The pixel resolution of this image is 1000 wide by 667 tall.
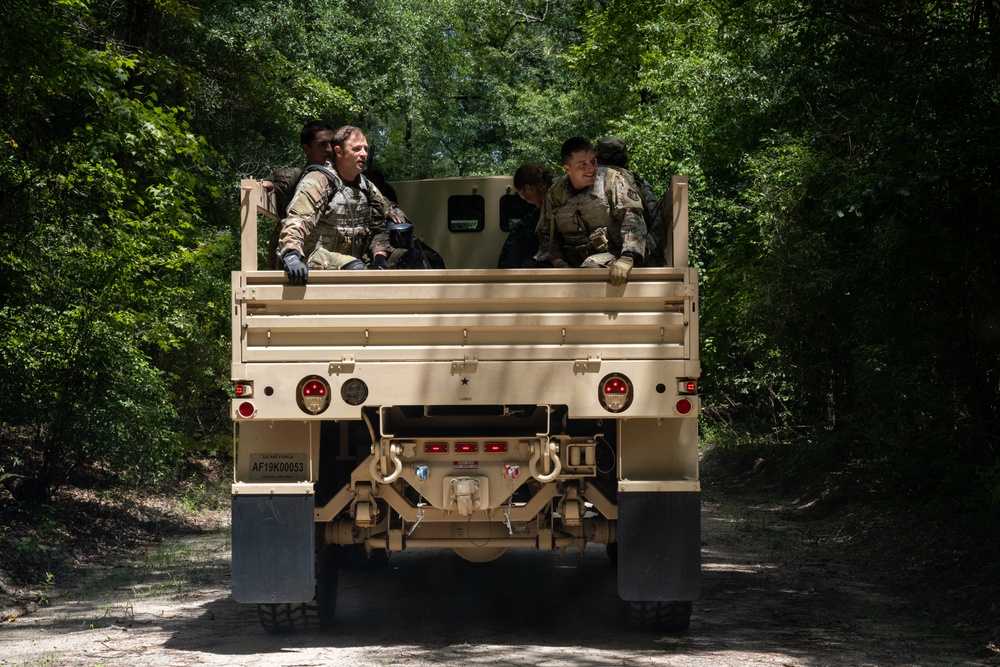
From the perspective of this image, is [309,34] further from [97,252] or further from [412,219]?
[412,219]

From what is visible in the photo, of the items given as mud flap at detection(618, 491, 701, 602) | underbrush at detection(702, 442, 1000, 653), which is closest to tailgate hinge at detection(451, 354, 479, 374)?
mud flap at detection(618, 491, 701, 602)

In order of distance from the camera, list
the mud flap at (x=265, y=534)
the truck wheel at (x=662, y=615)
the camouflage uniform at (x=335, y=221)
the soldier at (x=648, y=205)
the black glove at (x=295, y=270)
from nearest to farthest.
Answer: the black glove at (x=295, y=270) → the mud flap at (x=265, y=534) → the truck wheel at (x=662, y=615) → the camouflage uniform at (x=335, y=221) → the soldier at (x=648, y=205)

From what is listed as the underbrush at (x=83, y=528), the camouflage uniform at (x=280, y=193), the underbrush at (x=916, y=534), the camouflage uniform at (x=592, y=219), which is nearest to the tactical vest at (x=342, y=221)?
the camouflage uniform at (x=280, y=193)

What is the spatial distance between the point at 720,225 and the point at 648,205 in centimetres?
1264

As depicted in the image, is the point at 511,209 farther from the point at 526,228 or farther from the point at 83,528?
the point at 83,528

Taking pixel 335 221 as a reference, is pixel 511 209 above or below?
above

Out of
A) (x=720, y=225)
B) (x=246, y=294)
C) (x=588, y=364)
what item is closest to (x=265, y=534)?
(x=246, y=294)

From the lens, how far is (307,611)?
7.27m

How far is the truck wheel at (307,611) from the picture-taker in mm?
7145

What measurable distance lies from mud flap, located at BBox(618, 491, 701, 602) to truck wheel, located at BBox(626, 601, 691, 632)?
35 centimetres

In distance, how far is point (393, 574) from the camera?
33.1ft

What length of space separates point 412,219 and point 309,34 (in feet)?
52.4

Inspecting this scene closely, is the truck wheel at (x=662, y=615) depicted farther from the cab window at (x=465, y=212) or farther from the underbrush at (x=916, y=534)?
the cab window at (x=465, y=212)

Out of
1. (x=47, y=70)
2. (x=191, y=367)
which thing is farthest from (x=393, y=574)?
(x=191, y=367)
